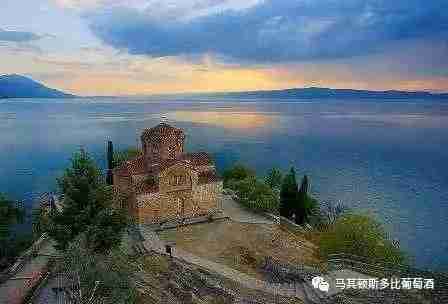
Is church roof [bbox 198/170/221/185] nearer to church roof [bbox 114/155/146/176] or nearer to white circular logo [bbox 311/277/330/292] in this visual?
church roof [bbox 114/155/146/176]

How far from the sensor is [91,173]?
61.7ft

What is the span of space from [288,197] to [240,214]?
16.6ft

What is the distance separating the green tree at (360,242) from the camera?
2411cm

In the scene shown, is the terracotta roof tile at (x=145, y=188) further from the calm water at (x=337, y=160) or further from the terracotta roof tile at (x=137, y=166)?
the calm water at (x=337, y=160)

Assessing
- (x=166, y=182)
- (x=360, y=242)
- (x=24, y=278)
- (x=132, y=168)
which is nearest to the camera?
(x=24, y=278)

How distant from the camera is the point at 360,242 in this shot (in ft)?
80.3

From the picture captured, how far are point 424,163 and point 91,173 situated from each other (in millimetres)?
73840

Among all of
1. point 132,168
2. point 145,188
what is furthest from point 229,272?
point 132,168

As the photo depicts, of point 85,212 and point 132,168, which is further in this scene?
point 132,168

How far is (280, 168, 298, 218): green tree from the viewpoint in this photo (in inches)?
1268

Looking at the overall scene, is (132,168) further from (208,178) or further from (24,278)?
(24,278)

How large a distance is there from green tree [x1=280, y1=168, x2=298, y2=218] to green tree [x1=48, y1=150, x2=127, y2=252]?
53.3 feet

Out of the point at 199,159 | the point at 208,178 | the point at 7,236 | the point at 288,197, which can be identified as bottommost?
the point at 7,236

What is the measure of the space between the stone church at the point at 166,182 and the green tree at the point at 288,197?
6348mm
